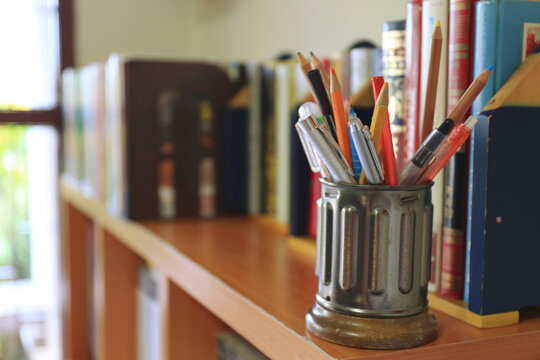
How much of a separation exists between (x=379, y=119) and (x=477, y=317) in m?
0.23

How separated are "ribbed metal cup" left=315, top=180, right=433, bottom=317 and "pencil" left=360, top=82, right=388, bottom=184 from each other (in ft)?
0.10

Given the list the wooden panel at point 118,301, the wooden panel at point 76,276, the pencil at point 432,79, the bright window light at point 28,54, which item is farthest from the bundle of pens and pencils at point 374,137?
the bright window light at point 28,54

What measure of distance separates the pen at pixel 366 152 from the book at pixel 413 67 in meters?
0.15

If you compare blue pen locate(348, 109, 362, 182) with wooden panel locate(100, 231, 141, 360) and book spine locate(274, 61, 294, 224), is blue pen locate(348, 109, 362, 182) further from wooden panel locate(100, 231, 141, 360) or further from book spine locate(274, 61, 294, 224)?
wooden panel locate(100, 231, 141, 360)

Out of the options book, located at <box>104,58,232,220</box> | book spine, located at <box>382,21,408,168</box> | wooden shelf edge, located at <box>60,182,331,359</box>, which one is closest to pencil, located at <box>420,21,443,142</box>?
book spine, located at <box>382,21,408,168</box>

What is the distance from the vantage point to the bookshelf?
601 millimetres

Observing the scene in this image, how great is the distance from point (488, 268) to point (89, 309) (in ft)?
5.03

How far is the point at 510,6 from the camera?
611 millimetres

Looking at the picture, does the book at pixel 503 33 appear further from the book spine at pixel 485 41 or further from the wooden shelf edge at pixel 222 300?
the wooden shelf edge at pixel 222 300

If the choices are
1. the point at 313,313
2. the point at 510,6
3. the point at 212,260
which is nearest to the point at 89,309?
the point at 212,260

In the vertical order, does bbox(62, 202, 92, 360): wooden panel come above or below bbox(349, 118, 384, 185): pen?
below

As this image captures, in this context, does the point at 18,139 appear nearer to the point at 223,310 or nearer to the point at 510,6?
the point at 223,310

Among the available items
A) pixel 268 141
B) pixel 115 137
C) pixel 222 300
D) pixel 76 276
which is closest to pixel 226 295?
pixel 222 300

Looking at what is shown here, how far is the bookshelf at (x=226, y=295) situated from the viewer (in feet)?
1.97
